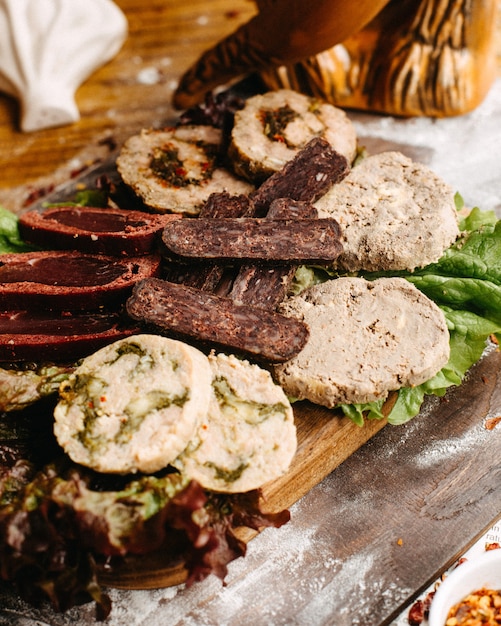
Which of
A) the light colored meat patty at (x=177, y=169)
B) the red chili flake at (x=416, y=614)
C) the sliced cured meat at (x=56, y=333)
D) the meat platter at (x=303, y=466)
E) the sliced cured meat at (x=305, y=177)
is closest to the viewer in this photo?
the meat platter at (x=303, y=466)

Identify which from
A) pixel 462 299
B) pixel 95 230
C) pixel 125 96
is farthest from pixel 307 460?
pixel 125 96

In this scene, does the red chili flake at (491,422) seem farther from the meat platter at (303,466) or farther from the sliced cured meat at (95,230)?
the sliced cured meat at (95,230)

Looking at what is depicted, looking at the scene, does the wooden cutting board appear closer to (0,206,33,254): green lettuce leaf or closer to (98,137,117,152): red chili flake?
(0,206,33,254): green lettuce leaf

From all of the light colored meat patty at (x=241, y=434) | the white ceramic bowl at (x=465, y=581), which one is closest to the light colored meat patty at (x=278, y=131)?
the light colored meat patty at (x=241, y=434)

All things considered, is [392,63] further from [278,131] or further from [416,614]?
[416,614]

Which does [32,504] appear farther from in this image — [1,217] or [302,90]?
[302,90]

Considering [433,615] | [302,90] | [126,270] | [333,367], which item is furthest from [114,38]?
[433,615]

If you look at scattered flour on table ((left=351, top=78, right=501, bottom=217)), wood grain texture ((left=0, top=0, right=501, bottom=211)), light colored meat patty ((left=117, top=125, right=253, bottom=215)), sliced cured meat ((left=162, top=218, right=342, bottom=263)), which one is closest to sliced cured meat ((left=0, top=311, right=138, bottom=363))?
sliced cured meat ((left=162, top=218, right=342, bottom=263))
